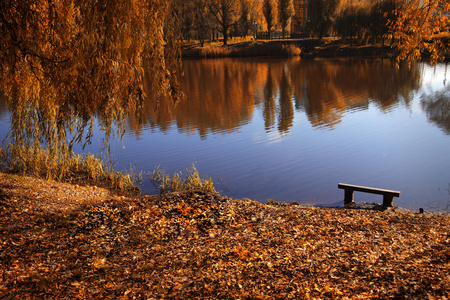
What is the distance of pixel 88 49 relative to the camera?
18.6 feet

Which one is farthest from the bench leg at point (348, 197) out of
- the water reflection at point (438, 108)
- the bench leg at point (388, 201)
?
the water reflection at point (438, 108)

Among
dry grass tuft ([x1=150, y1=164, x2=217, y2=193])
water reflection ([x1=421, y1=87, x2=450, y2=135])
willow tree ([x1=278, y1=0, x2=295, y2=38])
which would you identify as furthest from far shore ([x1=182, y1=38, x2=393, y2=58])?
dry grass tuft ([x1=150, y1=164, x2=217, y2=193])

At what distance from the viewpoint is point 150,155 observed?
43.2 feet

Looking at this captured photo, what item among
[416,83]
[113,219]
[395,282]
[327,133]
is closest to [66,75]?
[113,219]

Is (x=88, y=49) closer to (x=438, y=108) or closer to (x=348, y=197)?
(x=348, y=197)

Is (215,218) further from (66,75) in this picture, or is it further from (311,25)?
(311,25)

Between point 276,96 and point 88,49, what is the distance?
20.2 m

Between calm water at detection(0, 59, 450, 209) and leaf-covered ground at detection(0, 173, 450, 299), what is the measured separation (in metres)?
1.89

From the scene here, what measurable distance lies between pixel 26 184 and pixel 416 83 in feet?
91.1

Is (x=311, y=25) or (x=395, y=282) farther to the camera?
(x=311, y=25)

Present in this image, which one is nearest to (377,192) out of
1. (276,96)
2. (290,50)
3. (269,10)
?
(276,96)

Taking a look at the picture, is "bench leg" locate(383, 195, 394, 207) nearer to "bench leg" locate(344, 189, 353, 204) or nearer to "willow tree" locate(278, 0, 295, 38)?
"bench leg" locate(344, 189, 353, 204)

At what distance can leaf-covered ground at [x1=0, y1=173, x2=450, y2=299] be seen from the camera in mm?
4273

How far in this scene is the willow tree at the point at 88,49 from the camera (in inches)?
223
